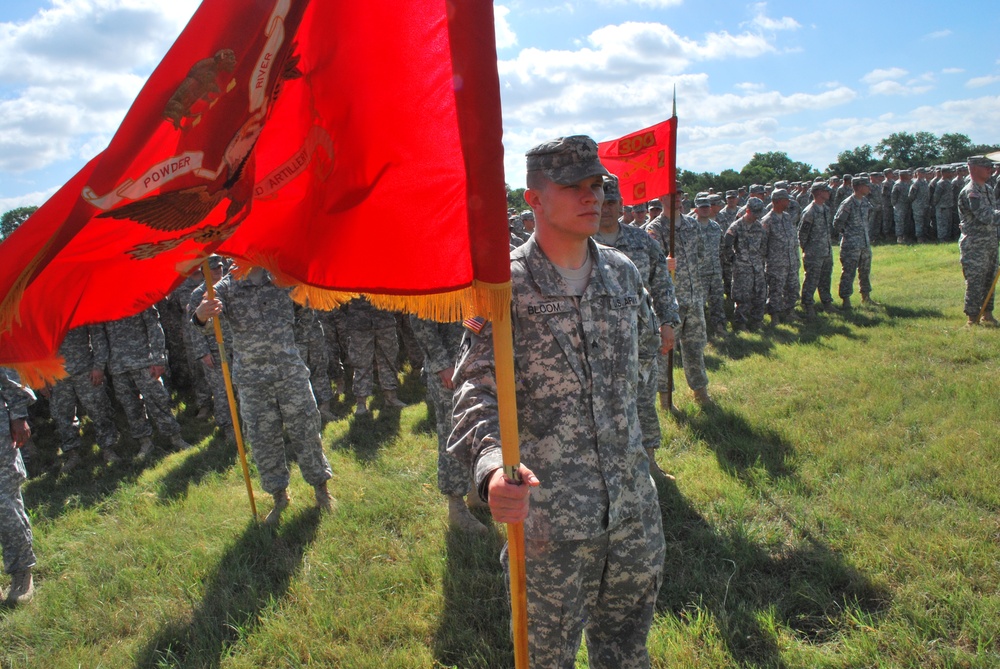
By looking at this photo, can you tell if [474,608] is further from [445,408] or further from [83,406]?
[83,406]

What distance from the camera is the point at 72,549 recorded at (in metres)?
5.38

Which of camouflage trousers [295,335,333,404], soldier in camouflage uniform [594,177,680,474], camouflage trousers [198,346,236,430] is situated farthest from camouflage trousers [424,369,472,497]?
camouflage trousers [198,346,236,430]

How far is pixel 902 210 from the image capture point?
22.1 m

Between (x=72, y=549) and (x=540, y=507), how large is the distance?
520cm

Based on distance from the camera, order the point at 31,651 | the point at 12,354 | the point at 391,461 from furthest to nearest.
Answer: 1. the point at 391,461
2. the point at 31,651
3. the point at 12,354

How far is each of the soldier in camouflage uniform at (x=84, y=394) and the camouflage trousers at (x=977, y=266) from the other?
12382 mm

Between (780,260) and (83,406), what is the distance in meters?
11.5

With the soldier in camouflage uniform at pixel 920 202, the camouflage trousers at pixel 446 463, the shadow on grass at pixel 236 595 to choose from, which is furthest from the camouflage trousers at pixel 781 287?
the soldier in camouflage uniform at pixel 920 202

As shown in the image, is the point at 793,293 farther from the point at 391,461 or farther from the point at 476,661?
the point at 476,661

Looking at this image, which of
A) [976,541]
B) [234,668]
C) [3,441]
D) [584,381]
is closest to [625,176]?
[976,541]

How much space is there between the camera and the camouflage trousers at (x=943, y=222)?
2062 cm

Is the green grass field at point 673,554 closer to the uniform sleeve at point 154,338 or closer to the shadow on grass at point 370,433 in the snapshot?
the shadow on grass at point 370,433

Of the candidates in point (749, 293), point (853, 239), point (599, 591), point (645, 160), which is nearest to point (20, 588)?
point (599, 591)

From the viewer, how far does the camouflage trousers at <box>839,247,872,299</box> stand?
39.0 ft
